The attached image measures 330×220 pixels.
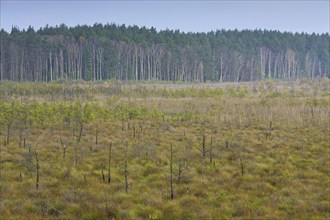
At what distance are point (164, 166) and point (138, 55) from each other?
2649 inches

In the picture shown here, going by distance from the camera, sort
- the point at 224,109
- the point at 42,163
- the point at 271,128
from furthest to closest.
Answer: the point at 224,109 → the point at 271,128 → the point at 42,163

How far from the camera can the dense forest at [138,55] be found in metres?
72.1

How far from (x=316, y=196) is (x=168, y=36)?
278ft

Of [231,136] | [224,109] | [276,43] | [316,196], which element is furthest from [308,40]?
[316,196]

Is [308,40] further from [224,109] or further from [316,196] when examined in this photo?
[316,196]

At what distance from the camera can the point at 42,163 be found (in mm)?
12555

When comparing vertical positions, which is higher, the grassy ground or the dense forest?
the dense forest

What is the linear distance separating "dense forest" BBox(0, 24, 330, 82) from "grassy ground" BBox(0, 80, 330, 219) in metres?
44.7

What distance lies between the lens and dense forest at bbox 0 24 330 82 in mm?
72125

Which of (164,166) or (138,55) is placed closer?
(164,166)

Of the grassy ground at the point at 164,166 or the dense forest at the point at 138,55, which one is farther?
the dense forest at the point at 138,55

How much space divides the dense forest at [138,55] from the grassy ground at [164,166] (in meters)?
44.7

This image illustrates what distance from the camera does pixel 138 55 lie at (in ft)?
255

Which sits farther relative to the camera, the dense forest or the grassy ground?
the dense forest
